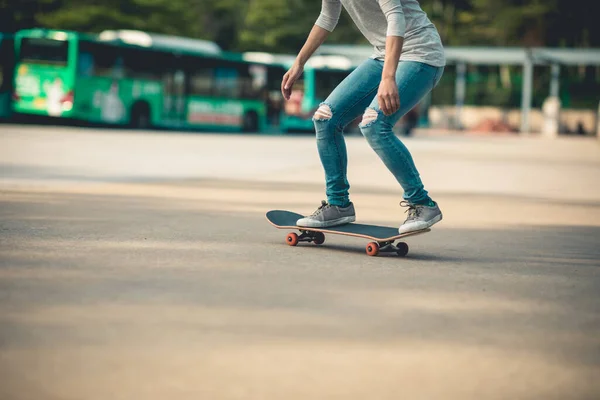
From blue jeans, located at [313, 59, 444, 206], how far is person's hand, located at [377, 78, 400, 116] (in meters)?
0.14

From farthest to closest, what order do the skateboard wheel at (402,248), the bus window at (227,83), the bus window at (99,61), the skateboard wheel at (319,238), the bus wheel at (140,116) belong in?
1. the bus window at (227,83)
2. the bus wheel at (140,116)
3. the bus window at (99,61)
4. the skateboard wheel at (319,238)
5. the skateboard wheel at (402,248)

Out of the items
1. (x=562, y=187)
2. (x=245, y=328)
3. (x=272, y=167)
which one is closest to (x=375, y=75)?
(x=245, y=328)

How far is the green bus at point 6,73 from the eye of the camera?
31203 mm

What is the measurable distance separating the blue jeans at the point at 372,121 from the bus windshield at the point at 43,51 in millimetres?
25502

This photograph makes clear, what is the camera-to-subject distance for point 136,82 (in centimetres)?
3350

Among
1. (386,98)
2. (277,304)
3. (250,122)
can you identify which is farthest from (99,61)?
(277,304)

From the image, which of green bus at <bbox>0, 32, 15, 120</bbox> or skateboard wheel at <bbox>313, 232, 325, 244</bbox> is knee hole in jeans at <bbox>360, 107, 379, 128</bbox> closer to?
skateboard wheel at <bbox>313, 232, 325, 244</bbox>

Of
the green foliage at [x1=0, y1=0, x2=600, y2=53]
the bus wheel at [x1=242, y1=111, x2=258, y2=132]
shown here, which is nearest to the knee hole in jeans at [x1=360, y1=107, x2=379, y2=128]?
the bus wheel at [x1=242, y1=111, x2=258, y2=132]

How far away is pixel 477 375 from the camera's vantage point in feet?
11.3

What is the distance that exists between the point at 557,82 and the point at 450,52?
21.0 feet

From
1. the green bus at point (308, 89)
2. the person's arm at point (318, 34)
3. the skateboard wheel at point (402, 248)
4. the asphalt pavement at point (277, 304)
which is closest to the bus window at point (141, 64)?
the green bus at point (308, 89)

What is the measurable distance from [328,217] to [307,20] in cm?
6719

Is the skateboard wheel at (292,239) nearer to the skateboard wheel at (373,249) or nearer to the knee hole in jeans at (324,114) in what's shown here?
the skateboard wheel at (373,249)

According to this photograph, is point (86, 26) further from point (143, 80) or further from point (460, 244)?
point (460, 244)
